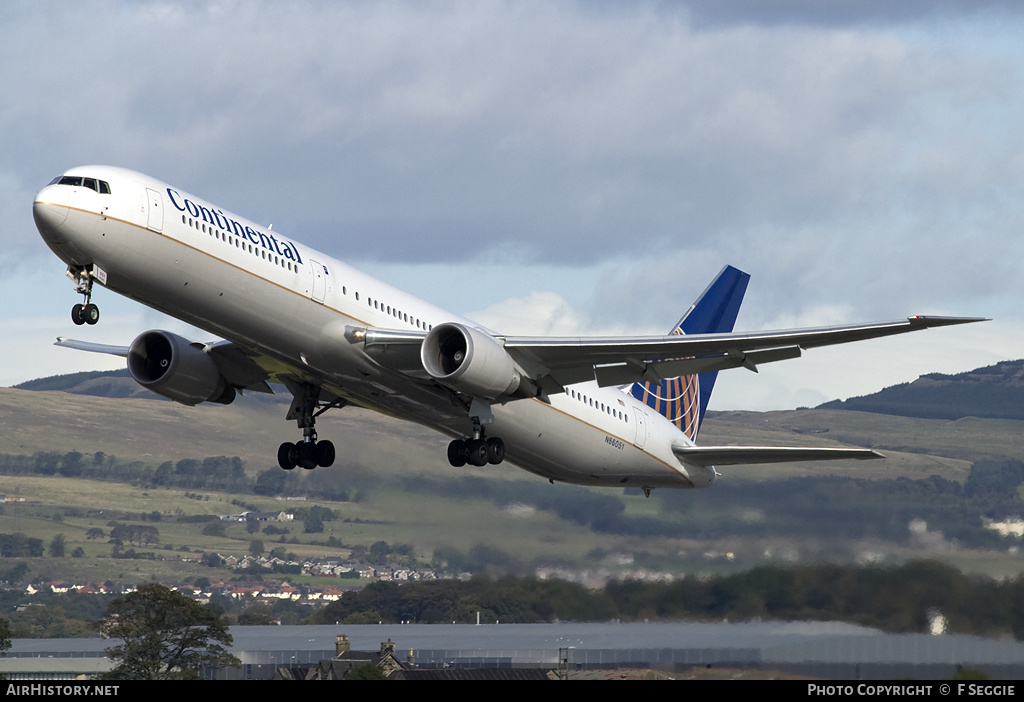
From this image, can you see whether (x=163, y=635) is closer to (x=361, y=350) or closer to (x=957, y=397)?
(x=361, y=350)

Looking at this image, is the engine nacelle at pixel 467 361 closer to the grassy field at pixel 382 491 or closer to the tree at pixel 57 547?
the grassy field at pixel 382 491

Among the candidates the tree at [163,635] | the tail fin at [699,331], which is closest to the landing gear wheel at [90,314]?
the tail fin at [699,331]

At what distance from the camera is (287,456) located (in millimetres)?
34906

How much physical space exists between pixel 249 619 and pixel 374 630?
420 inches

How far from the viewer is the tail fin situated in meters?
39.4

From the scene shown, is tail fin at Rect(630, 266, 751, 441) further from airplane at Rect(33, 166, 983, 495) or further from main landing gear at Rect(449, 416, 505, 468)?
main landing gear at Rect(449, 416, 505, 468)

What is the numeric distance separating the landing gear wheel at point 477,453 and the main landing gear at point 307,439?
3.96 m

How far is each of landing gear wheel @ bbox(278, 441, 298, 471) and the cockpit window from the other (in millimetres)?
10299

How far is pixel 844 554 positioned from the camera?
114ft

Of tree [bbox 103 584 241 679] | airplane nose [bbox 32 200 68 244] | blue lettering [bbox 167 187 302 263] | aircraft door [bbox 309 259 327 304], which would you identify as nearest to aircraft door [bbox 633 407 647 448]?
aircraft door [bbox 309 259 327 304]

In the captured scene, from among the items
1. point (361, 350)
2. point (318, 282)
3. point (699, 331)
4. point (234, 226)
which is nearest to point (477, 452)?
point (361, 350)

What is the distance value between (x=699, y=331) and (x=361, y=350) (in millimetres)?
13968

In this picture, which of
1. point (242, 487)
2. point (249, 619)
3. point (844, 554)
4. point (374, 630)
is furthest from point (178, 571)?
point (844, 554)

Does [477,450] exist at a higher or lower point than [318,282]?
lower
